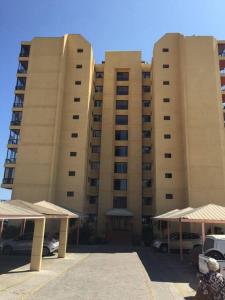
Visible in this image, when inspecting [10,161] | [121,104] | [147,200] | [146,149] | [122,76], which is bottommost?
[147,200]

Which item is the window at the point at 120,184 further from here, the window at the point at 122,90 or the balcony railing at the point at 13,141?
the balcony railing at the point at 13,141

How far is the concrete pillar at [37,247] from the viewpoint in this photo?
58.6 ft

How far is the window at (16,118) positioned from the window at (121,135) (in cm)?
1532

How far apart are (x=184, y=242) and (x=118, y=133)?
24597mm

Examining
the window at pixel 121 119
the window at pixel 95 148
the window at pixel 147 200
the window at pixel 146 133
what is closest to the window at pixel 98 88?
the window at pixel 121 119

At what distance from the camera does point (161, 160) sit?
141 ft

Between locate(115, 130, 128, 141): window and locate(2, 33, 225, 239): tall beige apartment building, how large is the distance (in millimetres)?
167

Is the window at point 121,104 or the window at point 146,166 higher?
the window at point 121,104

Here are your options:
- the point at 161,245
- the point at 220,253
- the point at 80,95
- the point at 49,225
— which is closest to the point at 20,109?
the point at 80,95

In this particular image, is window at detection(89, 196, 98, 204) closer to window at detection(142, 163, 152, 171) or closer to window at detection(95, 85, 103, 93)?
window at detection(142, 163, 152, 171)

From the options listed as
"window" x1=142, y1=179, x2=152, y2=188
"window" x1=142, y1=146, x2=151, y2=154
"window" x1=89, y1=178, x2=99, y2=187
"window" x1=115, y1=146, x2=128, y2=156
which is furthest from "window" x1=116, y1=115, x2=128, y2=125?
"window" x1=89, y1=178, x2=99, y2=187

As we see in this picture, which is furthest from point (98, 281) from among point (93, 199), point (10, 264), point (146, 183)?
point (146, 183)

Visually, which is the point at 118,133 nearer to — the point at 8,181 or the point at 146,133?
the point at 146,133

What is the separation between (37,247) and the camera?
18.0 metres
